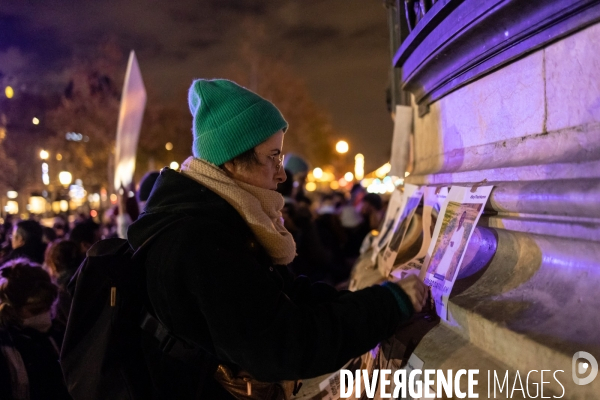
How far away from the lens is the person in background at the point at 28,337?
2955mm

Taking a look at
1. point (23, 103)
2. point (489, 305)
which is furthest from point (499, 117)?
point (23, 103)

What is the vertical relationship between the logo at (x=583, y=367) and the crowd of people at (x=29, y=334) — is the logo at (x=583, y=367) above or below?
above

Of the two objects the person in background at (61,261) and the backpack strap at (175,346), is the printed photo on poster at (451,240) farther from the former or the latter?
the person in background at (61,261)

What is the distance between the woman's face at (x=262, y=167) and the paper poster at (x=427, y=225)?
89 cm

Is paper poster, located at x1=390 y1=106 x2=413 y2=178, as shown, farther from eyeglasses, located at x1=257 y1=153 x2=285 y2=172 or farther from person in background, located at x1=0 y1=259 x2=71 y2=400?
person in background, located at x1=0 y1=259 x2=71 y2=400

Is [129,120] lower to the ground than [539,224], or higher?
higher

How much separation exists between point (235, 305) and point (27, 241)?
596 centimetres

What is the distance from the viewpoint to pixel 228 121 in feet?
5.84

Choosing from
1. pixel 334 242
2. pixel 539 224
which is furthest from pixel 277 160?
pixel 334 242

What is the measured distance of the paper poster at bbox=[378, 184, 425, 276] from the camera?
2.93 meters

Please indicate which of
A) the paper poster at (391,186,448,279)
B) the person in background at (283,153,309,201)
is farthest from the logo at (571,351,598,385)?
the person in background at (283,153,309,201)

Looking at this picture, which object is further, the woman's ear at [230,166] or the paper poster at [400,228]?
the paper poster at [400,228]

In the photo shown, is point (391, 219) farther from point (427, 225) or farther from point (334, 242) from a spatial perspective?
point (334, 242)

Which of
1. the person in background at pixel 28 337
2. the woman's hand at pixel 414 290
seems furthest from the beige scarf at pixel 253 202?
the person in background at pixel 28 337
